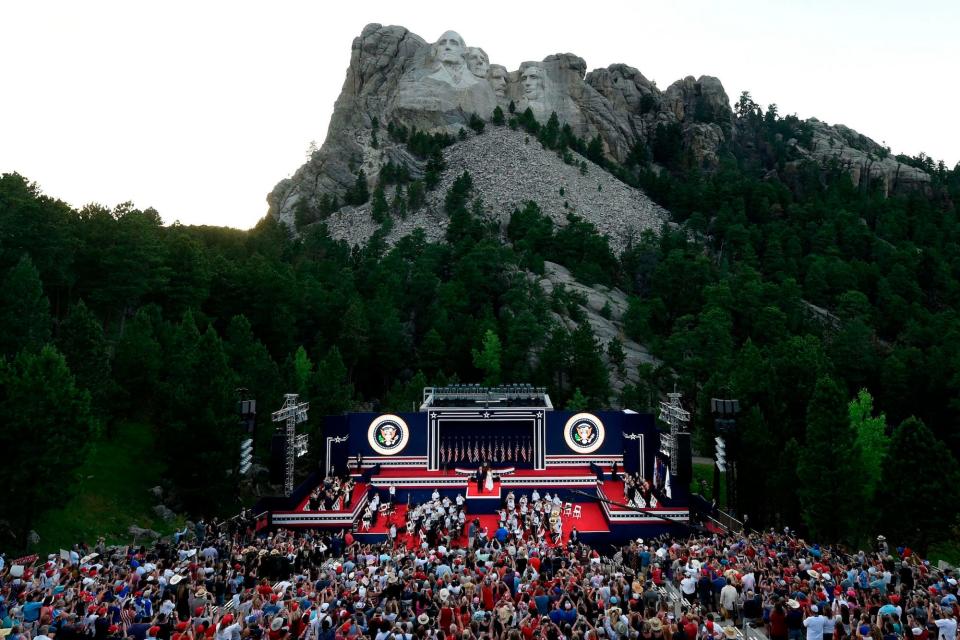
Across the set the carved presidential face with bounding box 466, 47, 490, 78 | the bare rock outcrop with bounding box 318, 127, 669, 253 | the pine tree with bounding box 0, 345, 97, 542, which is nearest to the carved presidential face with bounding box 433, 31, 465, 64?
the carved presidential face with bounding box 466, 47, 490, 78

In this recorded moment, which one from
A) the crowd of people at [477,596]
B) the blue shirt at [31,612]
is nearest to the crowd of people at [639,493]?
the crowd of people at [477,596]

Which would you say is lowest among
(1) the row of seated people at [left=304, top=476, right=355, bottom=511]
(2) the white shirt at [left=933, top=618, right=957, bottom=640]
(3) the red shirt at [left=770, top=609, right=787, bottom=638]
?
(1) the row of seated people at [left=304, top=476, right=355, bottom=511]

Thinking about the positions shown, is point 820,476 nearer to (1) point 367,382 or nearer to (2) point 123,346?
(2) point 123,346

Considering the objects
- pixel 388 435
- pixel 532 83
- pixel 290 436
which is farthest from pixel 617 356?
pixel 532 83

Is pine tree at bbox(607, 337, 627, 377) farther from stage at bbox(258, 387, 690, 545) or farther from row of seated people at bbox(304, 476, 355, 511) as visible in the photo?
row of seated people at bbox(304, 476, 355, 511)

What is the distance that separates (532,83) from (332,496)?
130m

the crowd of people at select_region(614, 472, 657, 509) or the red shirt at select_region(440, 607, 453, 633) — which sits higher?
the red shirt at select_region(440, 607, 453, 633)

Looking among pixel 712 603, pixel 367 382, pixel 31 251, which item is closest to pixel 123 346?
pixel 31 251

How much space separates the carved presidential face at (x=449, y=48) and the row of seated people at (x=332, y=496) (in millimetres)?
124812

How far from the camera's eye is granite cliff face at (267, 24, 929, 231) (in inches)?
5027

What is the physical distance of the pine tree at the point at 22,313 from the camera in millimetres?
32656

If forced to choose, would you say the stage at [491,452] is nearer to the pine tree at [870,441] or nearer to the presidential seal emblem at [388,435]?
the presidential seal emblem at [388,435]

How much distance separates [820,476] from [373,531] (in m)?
19.4

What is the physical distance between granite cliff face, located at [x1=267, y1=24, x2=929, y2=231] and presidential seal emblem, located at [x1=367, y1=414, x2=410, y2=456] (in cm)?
8972
